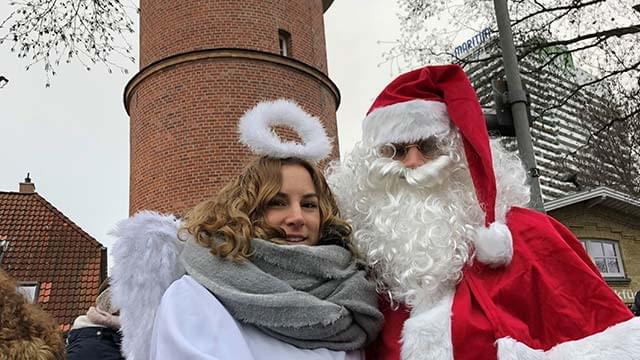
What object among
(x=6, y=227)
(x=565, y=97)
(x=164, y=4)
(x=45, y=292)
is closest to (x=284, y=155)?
(x=565, y=97)

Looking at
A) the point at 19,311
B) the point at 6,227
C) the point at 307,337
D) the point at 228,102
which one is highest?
the point at 228,102

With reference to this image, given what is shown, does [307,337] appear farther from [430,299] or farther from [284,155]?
[284,155]

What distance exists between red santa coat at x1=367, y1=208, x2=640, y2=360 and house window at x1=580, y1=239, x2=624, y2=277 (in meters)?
13.9

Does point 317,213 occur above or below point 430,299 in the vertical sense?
above

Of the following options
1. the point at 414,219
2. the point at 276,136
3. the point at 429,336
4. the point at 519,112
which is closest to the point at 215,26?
the point at 519,112

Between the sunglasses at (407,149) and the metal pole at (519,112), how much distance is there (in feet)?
8.79

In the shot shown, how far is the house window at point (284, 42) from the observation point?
13.1 metres

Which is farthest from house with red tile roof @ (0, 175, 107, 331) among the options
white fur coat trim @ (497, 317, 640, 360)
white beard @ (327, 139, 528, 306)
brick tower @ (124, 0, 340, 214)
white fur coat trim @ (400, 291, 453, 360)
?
white fur coat trim @ (497, 317, 640, 360)

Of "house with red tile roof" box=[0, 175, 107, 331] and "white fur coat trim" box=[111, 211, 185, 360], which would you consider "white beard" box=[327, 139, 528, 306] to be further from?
"house with red tile roof" box=[0, 175, 107, 331]

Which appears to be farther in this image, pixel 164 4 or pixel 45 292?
pixel 45 292

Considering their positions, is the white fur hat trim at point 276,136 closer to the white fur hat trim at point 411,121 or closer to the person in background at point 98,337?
the white fur hat trim at point 411,121

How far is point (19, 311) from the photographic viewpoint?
2.28 m

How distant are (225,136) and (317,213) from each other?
9.05 meters

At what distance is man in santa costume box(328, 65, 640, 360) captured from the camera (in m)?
2.32
